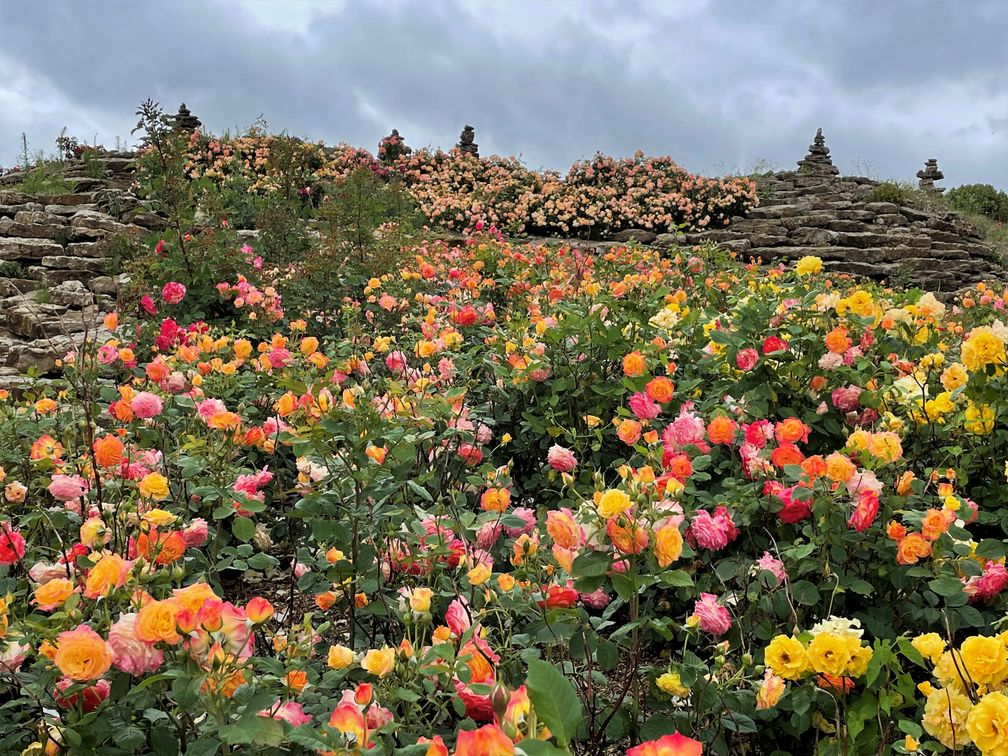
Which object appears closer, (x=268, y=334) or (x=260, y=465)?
(x=260, y=465)

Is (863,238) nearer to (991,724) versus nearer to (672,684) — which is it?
(672,684)

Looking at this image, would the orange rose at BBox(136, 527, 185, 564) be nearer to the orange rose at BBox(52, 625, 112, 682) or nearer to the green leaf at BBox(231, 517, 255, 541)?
the green leaf at BBox(231, 517, 255, 541)

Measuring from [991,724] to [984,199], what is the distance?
20.9 meters

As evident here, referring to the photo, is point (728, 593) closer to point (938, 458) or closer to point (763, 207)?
point (938, 458)

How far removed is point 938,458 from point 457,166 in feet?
44.1

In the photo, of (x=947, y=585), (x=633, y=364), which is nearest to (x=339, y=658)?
(x=947, y=585)

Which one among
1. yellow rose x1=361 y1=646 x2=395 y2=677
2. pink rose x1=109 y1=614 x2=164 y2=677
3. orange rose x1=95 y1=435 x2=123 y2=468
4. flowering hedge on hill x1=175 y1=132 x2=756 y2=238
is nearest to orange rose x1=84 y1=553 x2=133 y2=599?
pink rose x1=109 y1=614 x2=164 y2=677

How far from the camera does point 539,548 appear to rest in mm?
1685

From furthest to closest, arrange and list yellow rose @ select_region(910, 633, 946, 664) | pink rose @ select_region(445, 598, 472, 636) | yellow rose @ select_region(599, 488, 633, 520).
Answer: pink rose @ select_region(445, 598, 472, 636), yellow rose @ select_region(910, 633, 946, 664), yellow rose @ select_region(599, 488, 633, 520)

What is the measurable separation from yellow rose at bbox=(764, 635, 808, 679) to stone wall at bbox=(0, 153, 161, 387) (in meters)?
Answer: 3.90

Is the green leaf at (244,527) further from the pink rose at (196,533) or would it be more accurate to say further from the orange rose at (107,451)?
the orange rose at (107,451)

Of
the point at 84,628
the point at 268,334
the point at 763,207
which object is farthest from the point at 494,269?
the point at 763,207

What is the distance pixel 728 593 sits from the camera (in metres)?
1.77

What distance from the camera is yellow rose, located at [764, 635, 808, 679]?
4.05 ft
